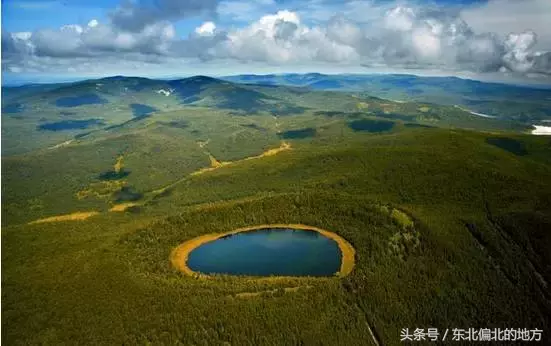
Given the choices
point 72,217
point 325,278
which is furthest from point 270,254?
point 72,217

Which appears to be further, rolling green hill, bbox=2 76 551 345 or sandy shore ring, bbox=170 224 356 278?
sandy shore ring, bbox=170 224 356 278

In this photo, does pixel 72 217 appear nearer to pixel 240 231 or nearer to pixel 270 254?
pixel 240 231

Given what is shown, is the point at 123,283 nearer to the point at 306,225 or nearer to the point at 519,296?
the point at 306,225

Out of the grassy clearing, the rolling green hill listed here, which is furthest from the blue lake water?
the grassy clearing

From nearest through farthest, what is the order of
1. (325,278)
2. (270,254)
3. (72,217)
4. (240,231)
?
(325,278) < (270,254) < (240,231) < (72,217)

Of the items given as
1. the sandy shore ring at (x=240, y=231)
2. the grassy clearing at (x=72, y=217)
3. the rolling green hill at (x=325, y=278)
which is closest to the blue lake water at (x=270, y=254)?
the sandy shore ring at (x=240, y=231)

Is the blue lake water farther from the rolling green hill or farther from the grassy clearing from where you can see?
the grassy clearing

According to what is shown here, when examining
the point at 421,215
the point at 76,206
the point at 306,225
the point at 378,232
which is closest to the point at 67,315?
the point at 306,225
